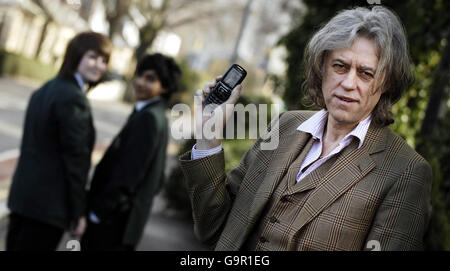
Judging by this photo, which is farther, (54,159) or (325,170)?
(54,159)

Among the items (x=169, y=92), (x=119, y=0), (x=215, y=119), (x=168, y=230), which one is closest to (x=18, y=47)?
(x=119, y=0)

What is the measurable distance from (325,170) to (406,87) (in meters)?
0.45

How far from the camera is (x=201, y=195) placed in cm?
197

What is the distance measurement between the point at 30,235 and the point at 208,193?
1972 millimetres

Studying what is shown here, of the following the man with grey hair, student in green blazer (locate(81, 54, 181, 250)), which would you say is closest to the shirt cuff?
the man with grey hair

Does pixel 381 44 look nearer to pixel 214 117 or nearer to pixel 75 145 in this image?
pixel 214 117

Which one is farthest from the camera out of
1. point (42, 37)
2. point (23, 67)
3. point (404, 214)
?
point (42, 37)

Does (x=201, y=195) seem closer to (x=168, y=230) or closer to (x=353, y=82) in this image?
(x=353, y=82)

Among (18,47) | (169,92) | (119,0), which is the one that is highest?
(119,0)

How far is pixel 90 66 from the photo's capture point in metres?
3.70

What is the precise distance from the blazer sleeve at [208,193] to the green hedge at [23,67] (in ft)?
78.7

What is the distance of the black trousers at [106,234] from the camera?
3.74 metres

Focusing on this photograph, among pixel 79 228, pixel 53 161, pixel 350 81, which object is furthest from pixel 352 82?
pixel 79 228

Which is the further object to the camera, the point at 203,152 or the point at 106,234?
the point at 106,234
